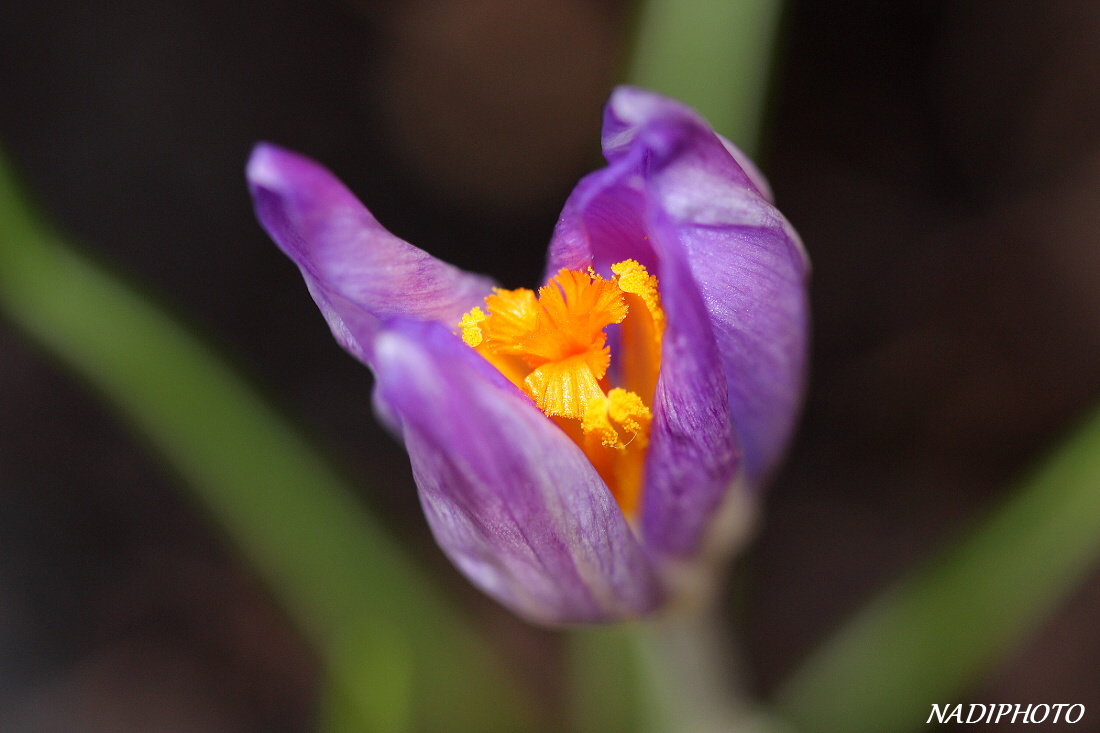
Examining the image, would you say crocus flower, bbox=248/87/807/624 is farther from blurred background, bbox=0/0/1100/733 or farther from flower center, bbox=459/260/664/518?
blurred background, bbox=0/0/1100/733

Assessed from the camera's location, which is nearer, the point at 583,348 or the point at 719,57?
the point at 583,348

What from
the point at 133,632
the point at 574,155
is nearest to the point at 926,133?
the point at 574,155

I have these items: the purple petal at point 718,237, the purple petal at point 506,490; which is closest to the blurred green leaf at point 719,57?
the purple petal at point 718,237

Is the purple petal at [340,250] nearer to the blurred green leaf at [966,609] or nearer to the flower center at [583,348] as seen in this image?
the flower center at [583,348]

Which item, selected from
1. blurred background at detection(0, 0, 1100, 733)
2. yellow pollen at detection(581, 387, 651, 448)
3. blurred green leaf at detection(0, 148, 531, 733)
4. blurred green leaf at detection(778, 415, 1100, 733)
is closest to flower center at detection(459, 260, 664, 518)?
yellow pollen at detection(581, 387, 651, 448)

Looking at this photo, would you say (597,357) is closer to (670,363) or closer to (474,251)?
(670,363)

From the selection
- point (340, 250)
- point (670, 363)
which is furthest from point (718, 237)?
point (340, 250)

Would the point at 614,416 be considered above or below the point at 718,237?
below

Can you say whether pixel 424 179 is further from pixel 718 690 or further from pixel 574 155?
pixel 718 690
